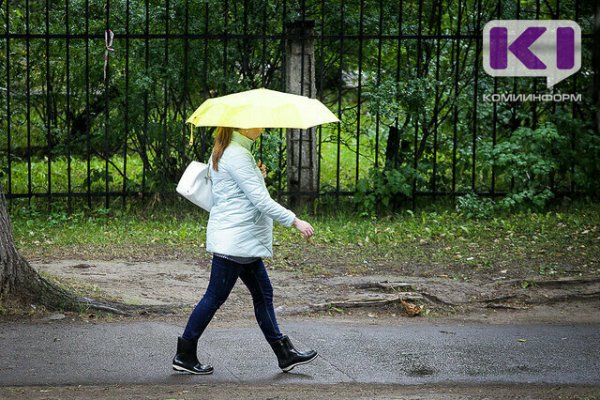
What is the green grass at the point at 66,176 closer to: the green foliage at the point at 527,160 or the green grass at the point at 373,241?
the green grass at the point at 373,241

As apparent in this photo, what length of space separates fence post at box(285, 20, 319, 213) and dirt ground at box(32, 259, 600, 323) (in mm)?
2692

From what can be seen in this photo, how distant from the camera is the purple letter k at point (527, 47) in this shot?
11.5 m

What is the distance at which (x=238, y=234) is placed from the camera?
5.47 meters

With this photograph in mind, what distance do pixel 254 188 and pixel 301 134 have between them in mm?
5516

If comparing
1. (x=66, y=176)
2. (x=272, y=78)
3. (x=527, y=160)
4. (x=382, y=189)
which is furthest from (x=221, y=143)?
(x=66, y=176)

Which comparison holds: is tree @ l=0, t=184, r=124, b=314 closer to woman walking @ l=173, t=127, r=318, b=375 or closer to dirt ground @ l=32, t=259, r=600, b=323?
dirt ground @ l=32, t=259, r=600, b=323

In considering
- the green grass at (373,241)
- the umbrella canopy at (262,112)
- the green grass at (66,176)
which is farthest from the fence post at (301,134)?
the umbrella canopy at (262,112)

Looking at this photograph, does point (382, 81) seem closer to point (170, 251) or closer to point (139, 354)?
point (170, 251)

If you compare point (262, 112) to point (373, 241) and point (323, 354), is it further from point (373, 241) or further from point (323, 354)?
point (373, 241)

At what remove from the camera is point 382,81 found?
11.2 metres

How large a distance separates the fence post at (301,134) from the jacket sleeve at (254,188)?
5430 mm

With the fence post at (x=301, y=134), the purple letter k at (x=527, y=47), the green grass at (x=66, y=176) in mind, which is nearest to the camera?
the fence post at (x=301, y=134)

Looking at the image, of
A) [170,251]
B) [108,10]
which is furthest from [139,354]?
[108,10]

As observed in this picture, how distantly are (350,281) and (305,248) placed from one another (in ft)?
4.60
